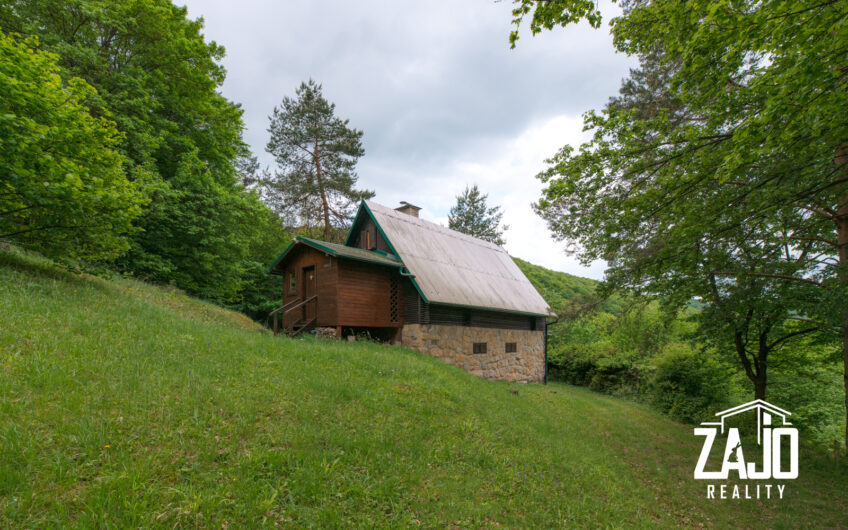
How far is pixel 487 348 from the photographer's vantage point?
15.1 metres

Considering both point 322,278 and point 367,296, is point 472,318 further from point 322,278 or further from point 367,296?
point 322,278

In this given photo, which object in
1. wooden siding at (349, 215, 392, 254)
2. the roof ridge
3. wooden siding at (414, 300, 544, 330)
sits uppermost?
the roof ridge

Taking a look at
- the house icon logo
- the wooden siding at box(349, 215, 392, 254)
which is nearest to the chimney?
the wooden siding at box(349, 215, 392, 254)

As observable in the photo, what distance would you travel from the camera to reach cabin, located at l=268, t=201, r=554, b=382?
1247cm

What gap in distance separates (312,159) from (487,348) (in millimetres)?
16633

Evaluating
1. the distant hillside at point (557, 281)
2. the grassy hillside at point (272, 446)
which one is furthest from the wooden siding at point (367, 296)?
the distant hillside at point (557, 281)

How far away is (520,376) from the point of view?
54.9 feet

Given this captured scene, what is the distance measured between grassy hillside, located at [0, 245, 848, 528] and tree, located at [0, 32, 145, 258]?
117 cm

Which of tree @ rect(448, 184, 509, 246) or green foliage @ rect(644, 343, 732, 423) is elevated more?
tree @ rect(448, 184, 509, 246)

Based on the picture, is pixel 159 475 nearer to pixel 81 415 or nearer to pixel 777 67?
pixel 81 415

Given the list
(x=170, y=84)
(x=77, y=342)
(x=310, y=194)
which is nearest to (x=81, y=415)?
(x=77, y=342)

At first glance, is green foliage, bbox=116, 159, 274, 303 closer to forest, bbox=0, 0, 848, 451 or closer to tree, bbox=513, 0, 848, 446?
forest, bbox=0, 0, 848, 451

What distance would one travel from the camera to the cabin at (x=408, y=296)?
12.5 m

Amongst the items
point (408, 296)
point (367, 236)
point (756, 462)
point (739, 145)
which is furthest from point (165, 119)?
point (756, 462)
